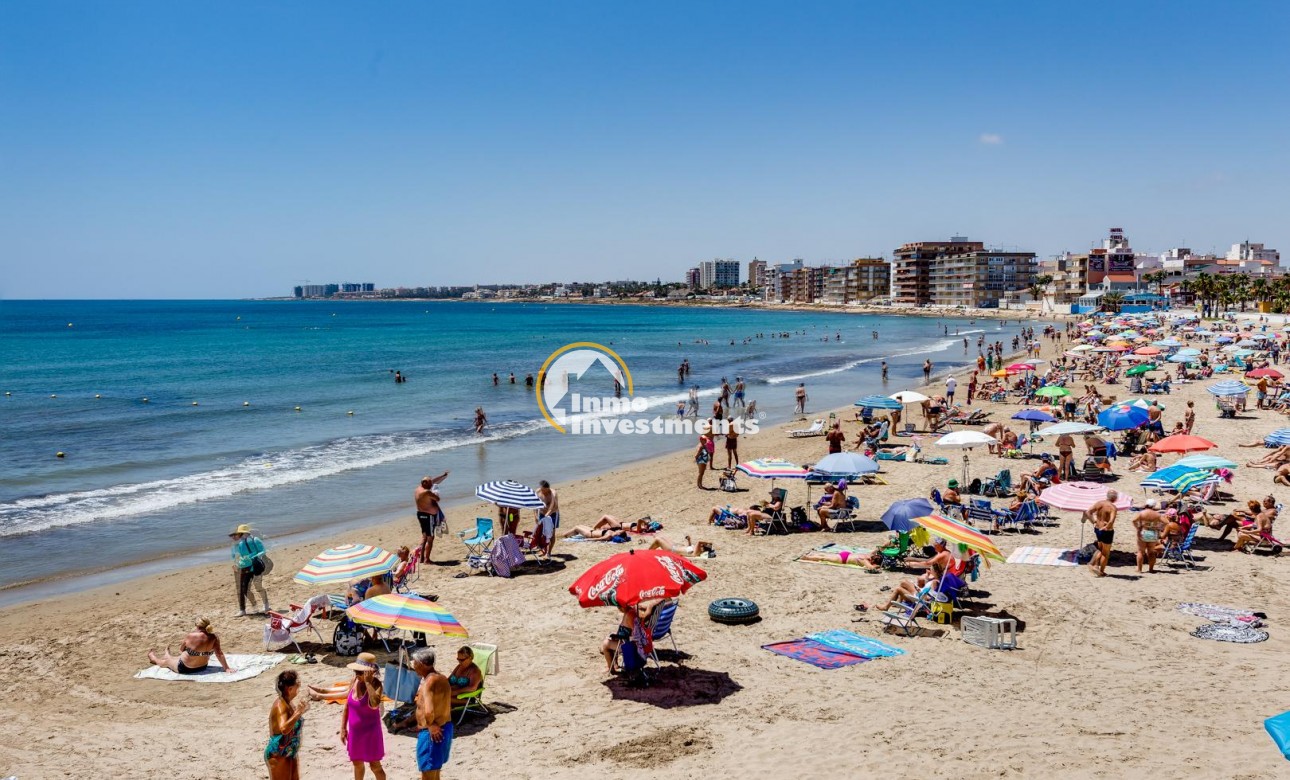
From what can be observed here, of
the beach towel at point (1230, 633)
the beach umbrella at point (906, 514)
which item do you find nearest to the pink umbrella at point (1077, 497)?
the beach umbrella at point (906, 514)

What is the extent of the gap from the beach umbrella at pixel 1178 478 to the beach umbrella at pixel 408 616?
11.2 m

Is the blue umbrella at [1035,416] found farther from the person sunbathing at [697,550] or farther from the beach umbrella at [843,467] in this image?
the person sunbathing at [697,550]

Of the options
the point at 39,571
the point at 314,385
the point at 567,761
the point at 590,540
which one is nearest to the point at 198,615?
the point at 39,571

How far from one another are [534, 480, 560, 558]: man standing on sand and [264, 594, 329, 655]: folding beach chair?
11.8 ft

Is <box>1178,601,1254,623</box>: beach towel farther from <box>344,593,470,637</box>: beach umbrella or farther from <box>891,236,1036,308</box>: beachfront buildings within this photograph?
<box>891,236,1036,308</box>: beachfront buildings

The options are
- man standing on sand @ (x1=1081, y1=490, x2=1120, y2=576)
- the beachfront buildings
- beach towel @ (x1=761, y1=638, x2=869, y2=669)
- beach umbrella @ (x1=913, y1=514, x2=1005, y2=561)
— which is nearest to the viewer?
beach towel @ (x1=761, y1=638, x2=869, y2=669)

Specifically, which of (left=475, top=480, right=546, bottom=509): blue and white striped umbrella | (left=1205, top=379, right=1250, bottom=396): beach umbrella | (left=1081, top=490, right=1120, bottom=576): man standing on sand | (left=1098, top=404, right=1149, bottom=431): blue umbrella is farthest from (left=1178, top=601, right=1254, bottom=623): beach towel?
(left=1205, top=379, right=1250, bottom=396): beach umbrella

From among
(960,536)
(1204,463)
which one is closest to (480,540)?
(960,536)

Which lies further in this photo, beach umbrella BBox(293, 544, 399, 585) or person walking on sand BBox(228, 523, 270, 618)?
person walking on sand BBox(228, 523, 270, 618)

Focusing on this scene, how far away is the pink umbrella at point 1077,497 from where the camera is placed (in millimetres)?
11938

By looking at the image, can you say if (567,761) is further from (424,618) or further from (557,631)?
(557,631)

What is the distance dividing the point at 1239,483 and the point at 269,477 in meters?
21.3

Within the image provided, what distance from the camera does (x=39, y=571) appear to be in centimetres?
1418

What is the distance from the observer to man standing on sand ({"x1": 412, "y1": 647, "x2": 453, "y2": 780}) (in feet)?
20.3
